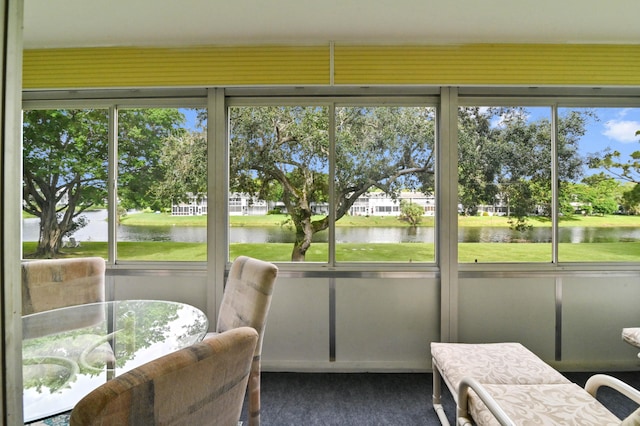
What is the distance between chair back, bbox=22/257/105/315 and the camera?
1.84 meters

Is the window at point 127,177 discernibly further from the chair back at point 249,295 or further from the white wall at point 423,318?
the chair back at point 249,295

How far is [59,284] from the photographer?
1.89 m

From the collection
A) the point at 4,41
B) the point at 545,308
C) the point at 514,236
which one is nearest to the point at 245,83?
the point at 4,41

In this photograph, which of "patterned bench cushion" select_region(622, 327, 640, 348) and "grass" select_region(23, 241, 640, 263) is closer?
"patterned bench cushion" select_region(622, 327, 640, 348)

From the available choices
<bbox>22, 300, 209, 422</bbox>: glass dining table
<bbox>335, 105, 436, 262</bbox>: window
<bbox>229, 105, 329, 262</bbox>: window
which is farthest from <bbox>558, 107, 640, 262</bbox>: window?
<bbox>22, 300, 209, 422</bbox>: glass dining table

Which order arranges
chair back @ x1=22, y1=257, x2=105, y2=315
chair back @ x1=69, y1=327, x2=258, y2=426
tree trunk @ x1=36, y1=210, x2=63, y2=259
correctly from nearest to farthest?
1. chair back @ x1=69, y1=327, x2=258, y2=426
2. chair back @ x1=22, y1=257, x2=105, y2=315
3. tree trunk @ x1=36, y1=210, x2=63, y2=259

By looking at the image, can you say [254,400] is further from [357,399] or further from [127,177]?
[127,177]

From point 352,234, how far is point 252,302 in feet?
4.15

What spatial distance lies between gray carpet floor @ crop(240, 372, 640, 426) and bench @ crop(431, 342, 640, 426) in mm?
245

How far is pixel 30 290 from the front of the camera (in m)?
1.83

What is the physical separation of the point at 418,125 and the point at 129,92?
2721mm

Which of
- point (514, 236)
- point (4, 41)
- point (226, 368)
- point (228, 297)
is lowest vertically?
point (228, 297)

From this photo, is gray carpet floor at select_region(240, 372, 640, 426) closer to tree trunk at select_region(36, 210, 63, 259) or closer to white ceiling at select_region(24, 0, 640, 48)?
tree trunk at select_region(36, 210, 63, 259)

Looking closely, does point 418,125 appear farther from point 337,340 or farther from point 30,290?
point 30,290
